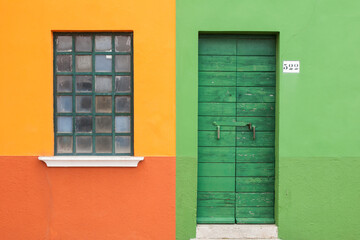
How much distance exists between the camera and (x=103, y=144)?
4.60 metres

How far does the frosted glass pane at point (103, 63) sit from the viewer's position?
4.57 m

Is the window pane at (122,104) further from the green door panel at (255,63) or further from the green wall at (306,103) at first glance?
the green door panel at (255,63)

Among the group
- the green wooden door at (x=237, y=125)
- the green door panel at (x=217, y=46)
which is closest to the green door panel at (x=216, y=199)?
the green wooden door at (x=237, y=125)

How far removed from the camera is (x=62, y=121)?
4609 mm

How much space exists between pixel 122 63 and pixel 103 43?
1.19 feet

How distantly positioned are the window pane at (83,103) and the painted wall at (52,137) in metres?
0.34

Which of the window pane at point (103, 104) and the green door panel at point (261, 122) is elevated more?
the window pane at point (103, 104)

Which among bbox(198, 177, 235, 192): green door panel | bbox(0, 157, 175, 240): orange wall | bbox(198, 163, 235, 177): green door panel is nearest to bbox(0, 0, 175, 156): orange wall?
bbox(0, 157, 175, 240): orange wall

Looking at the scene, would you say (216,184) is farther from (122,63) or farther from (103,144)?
(122,63)

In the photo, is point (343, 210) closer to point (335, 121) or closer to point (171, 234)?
point (335, 121)

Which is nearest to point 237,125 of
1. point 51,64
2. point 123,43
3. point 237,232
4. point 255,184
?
point 255,184

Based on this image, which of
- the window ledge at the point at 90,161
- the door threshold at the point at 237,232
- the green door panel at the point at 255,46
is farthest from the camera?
the green door panel at the point at 255,46

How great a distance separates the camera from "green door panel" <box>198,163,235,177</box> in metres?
4.66

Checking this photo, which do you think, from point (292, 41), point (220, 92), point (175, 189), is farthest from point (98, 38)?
point (292, 41)
